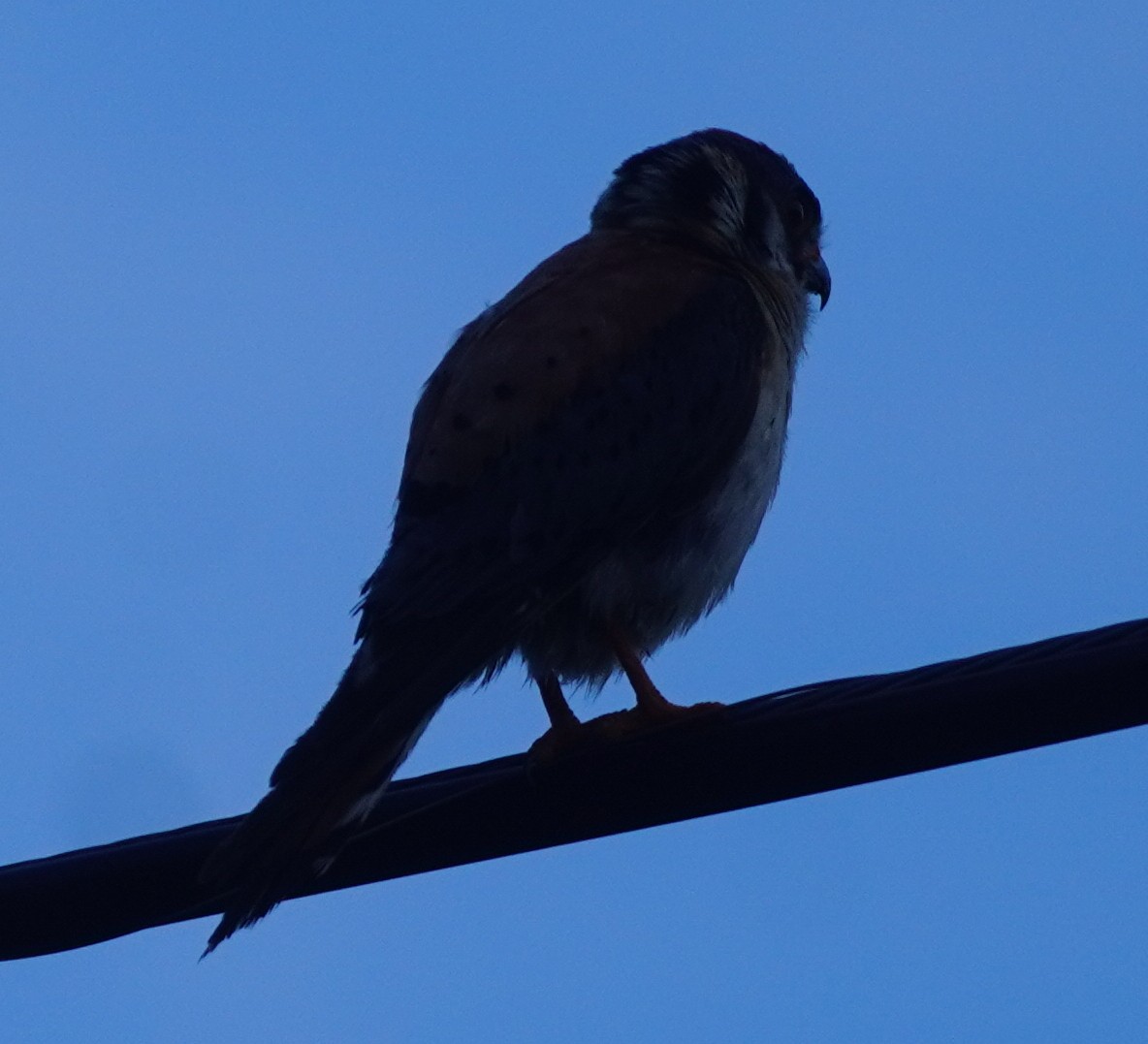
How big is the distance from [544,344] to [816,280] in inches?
67.7

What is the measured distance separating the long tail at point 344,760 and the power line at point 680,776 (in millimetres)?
62

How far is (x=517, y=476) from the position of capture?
15.9 feet

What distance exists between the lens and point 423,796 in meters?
3.72

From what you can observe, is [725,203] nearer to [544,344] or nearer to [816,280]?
[816,280]

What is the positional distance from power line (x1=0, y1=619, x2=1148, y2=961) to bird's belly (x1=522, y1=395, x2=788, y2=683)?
1.13 m

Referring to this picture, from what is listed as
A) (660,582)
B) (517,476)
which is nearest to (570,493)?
(517,476)

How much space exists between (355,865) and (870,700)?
3.13 feet

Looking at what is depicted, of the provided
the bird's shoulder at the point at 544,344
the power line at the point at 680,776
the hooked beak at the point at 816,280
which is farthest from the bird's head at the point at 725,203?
the power line at the point at 680,776

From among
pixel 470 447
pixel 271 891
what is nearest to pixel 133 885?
pixel 271 891

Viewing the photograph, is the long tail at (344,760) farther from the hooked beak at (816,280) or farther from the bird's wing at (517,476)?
the hooked beak at (816,280)

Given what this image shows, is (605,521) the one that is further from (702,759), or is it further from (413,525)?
(702,759)

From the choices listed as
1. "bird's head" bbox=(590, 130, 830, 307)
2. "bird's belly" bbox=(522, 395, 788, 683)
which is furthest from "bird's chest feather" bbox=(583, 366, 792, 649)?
"bird's head" bbox=(590, 130, 830, 307)

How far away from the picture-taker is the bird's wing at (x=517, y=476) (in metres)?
3.84

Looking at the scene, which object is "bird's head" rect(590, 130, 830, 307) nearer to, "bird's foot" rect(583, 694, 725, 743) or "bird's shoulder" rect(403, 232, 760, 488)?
"bird's shoulder" rect(403, 232, 760, 488)
